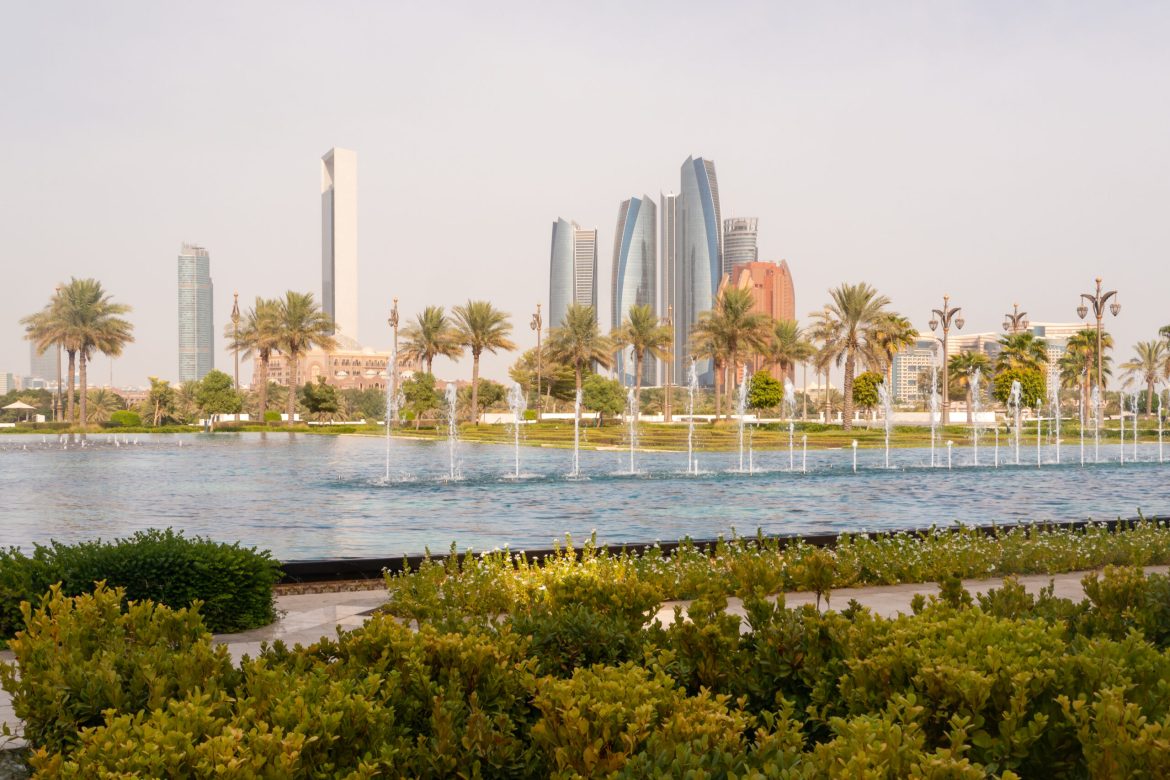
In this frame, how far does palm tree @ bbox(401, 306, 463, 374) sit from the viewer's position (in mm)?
73688

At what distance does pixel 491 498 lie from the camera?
2642 centimetres

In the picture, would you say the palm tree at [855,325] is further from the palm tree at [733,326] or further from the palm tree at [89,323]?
the palm tree at [89,323]

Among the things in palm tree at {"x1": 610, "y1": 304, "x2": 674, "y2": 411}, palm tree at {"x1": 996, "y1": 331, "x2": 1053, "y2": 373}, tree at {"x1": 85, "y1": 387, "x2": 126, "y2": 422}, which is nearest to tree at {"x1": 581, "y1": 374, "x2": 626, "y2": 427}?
palm tree at {"x1": 610, "y1": 304, "x2": 674, "y2": 411}

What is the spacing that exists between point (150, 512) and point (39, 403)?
360 ft

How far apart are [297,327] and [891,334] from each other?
42380 mm

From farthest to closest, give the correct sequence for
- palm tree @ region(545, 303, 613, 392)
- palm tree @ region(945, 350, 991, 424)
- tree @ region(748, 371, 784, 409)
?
palm tree @ region(945, 350, 991, 424) → tree @ region(748, 371, 784, 409) → palm tree @ region(545, 303, 613, 392)

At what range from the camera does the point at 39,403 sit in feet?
386

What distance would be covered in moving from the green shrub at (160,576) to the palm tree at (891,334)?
58.9 m

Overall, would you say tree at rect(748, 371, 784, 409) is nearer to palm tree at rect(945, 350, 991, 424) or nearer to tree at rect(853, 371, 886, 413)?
tree at rect(853, 371, 886, 413)

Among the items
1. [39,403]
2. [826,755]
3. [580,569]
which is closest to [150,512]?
[580,569]

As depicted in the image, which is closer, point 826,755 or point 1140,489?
point 826,755

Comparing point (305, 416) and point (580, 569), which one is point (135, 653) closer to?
point (580, 569)

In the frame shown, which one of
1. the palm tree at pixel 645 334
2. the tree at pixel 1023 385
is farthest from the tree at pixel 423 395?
the tree at pixel 1023 385

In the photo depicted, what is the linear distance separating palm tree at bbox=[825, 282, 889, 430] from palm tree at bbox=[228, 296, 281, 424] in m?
40.2
